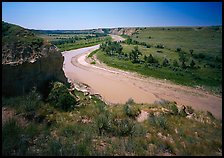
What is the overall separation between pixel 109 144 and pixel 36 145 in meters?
2.35

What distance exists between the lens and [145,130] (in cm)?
957

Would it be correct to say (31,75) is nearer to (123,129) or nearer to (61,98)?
(61,98)

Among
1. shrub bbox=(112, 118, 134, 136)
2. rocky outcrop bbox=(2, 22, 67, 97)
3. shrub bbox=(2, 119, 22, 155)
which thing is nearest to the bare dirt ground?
rocky outcrop bbox=(2, 22, 67, 97)

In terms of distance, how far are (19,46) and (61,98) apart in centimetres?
480

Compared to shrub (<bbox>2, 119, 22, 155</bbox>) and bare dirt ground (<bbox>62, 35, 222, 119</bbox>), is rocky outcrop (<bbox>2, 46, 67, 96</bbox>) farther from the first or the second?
bare dirt ground (<bbox>62, 35, 222, 119</bbox>)

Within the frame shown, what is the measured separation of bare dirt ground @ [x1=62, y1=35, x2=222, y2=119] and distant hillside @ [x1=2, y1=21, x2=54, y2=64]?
8370 millimetres

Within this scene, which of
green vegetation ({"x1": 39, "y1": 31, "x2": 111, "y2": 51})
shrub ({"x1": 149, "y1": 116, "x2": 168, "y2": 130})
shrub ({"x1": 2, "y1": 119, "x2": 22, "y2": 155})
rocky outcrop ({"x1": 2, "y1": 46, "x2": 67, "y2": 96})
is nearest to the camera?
shrub ({"x1": 2, "y1": 119, "x2": 22, "y2": 155})

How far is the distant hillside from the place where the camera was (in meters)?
14.2

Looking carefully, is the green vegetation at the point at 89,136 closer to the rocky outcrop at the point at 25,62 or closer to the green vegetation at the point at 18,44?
the rocky outcrop at the point at 25,62

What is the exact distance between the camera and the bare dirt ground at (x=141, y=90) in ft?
76.1

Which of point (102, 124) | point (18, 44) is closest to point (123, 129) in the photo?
point (102, 124)

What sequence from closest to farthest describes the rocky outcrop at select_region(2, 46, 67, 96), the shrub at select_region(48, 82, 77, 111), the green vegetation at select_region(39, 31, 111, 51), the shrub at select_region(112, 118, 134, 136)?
the shrub at select_region(112, 118, 134, 136), the shrub at select_region(48, 82, 77, 111), the rocky outcrop at select_region(2, 46, 67, 96), the green vegetation at select_region(39, 31, 111, 51)

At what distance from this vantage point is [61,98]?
12961 millimetres

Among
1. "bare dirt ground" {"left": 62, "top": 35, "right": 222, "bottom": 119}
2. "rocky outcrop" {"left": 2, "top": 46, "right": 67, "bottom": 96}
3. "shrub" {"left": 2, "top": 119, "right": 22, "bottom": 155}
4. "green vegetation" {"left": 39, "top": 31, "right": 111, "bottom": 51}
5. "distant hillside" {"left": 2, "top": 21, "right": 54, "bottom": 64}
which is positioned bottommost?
"bare dirt ground" {"left": 62, "top": 35, "right": 222, "bottom": 119}
